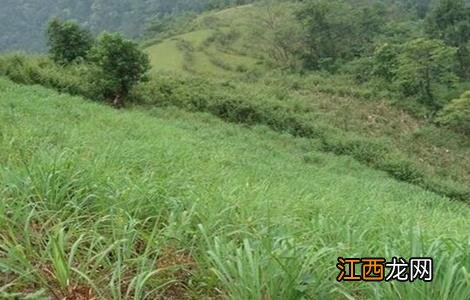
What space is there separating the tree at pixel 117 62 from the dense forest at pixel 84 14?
47.6 m

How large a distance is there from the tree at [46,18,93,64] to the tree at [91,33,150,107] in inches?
163

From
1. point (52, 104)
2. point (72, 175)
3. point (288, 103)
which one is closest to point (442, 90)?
point (288, 103)

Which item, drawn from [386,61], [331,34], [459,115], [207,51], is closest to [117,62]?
[459,115]

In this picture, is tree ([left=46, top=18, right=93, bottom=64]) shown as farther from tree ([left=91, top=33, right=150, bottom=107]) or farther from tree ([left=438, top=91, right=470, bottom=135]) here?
tree ([left=438, top=91, right=470, bottom=135])

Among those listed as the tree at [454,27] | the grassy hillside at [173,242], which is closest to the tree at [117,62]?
the grassy hillside at [173,242]

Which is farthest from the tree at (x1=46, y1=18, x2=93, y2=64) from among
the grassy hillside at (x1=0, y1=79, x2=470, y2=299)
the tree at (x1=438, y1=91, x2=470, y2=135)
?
the grassy hillside at (x1=0, y1=79, x2=470, y2=299)

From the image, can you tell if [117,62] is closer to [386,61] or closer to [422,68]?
[422,68]

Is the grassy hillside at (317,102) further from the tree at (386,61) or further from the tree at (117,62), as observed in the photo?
the tree at (117,62)

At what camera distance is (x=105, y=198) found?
2.99m

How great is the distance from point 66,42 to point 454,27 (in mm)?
28339

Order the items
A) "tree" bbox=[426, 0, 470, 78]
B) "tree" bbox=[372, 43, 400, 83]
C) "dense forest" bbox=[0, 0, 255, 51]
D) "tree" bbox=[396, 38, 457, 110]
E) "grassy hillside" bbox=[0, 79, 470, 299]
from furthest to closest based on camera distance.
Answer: "dense forest" bbox=[0, 0, 255, 51]
"tree" bbox=[426, 0, 470, 78]
"tree" bbox=[372, 43, 400, 83]
"tree" bbox=[396, 38, 457, 110]
"grassy hillside" bbox=[0, 79, 470, 299]

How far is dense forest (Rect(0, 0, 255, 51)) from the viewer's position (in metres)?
71.1

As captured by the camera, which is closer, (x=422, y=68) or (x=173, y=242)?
(x=173, y=242)

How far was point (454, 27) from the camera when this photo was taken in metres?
38.7
